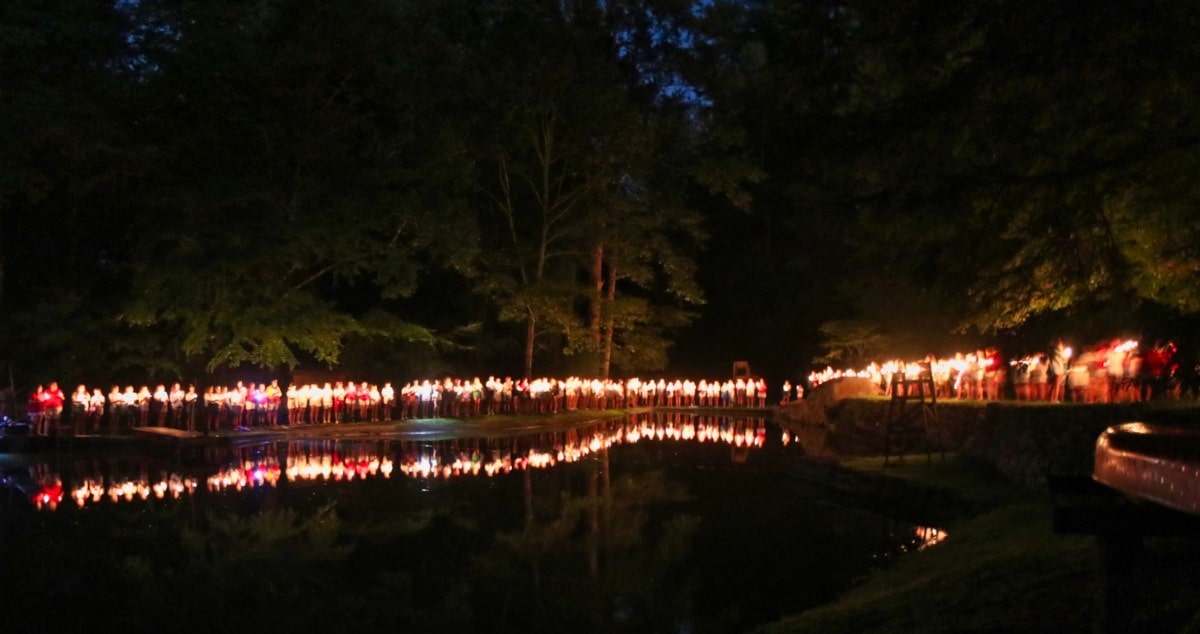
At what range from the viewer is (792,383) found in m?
62.2

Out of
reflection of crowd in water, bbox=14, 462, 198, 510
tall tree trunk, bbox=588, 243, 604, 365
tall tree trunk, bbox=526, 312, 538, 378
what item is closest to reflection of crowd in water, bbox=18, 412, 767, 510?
reflection of crowd in water, bbox=14, 462, 198, 510

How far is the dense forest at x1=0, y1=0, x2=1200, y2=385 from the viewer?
9.62 m

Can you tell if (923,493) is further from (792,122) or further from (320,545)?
(792,122)

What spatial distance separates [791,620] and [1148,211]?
497cm

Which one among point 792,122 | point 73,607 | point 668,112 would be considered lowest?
point 73,607

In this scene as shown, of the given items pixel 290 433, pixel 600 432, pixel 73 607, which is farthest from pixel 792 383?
pixel 73 607

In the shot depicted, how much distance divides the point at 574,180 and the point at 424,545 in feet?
124

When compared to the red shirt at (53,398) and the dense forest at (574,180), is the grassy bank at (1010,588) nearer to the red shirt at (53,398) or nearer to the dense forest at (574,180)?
the dense forest at (574,180)

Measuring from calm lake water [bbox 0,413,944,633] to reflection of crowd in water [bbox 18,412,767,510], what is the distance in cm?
17

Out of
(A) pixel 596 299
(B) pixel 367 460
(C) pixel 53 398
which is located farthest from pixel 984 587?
(A) pixel 596 299

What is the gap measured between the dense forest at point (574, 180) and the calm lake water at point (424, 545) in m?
4.25

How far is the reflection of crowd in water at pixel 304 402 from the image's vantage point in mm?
33719

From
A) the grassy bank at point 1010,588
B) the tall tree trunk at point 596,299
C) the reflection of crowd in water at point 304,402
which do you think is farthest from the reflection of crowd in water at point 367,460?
the grassy bank at point 1010,588

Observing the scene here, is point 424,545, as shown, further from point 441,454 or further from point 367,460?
point 441,454
